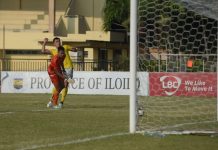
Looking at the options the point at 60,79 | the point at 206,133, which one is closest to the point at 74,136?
the point at 206,133

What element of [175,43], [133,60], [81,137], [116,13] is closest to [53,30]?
[116,13]

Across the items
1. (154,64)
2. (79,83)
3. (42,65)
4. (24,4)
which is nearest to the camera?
(154,64)

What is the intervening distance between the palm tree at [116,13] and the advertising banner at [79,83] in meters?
17.4

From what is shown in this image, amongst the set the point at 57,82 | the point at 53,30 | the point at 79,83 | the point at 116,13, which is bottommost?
the point at 79,83

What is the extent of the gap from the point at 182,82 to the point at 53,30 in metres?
24.0

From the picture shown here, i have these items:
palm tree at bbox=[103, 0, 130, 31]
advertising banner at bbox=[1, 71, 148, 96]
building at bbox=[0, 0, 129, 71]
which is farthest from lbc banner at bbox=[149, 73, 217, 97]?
palm tree at bbox=[103, 0, 130, 31]

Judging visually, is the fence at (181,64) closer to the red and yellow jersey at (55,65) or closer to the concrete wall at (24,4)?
the red and yellow jersey at (55,65)

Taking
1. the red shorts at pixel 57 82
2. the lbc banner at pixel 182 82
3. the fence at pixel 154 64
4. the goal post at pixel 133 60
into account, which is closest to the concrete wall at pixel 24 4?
the fence at pixel 154 64

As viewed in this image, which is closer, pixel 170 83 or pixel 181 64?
pixel 181 64

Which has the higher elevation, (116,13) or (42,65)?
(116,13)

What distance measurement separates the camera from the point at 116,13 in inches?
1945

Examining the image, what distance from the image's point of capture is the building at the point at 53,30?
4866cm

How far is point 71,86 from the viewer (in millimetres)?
31922

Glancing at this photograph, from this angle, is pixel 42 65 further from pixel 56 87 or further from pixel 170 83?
pixel 56 87
